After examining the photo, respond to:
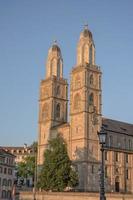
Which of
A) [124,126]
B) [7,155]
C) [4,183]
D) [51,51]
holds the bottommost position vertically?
[4,183]

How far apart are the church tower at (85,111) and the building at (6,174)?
21227 mm

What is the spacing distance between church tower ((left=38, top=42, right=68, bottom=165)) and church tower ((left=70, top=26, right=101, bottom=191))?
8.83m

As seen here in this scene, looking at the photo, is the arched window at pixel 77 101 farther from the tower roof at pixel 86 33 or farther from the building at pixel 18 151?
the building at pixel 18 151

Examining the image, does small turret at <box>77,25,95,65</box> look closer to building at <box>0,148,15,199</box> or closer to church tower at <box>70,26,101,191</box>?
church tower at <box>70,26,101,191</box>

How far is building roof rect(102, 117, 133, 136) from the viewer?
340 feet

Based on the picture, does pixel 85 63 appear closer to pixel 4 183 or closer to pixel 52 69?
pixel 52 69

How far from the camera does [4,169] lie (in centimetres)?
10506

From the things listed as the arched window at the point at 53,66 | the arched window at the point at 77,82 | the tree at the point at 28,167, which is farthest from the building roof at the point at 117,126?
the tree at the point at 28,167

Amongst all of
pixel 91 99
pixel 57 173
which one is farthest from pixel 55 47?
pixel 57 173

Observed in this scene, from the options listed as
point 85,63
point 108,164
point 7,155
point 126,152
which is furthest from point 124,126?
point 7,155

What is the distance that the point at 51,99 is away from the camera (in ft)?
346

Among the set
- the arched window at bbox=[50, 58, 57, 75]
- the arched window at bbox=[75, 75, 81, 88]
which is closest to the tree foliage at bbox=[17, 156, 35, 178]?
the arched window at bbox=[50, 58, 57, 75]

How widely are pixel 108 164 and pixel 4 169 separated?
28.2 metres

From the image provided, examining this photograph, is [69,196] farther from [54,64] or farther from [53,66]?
[54,64]
